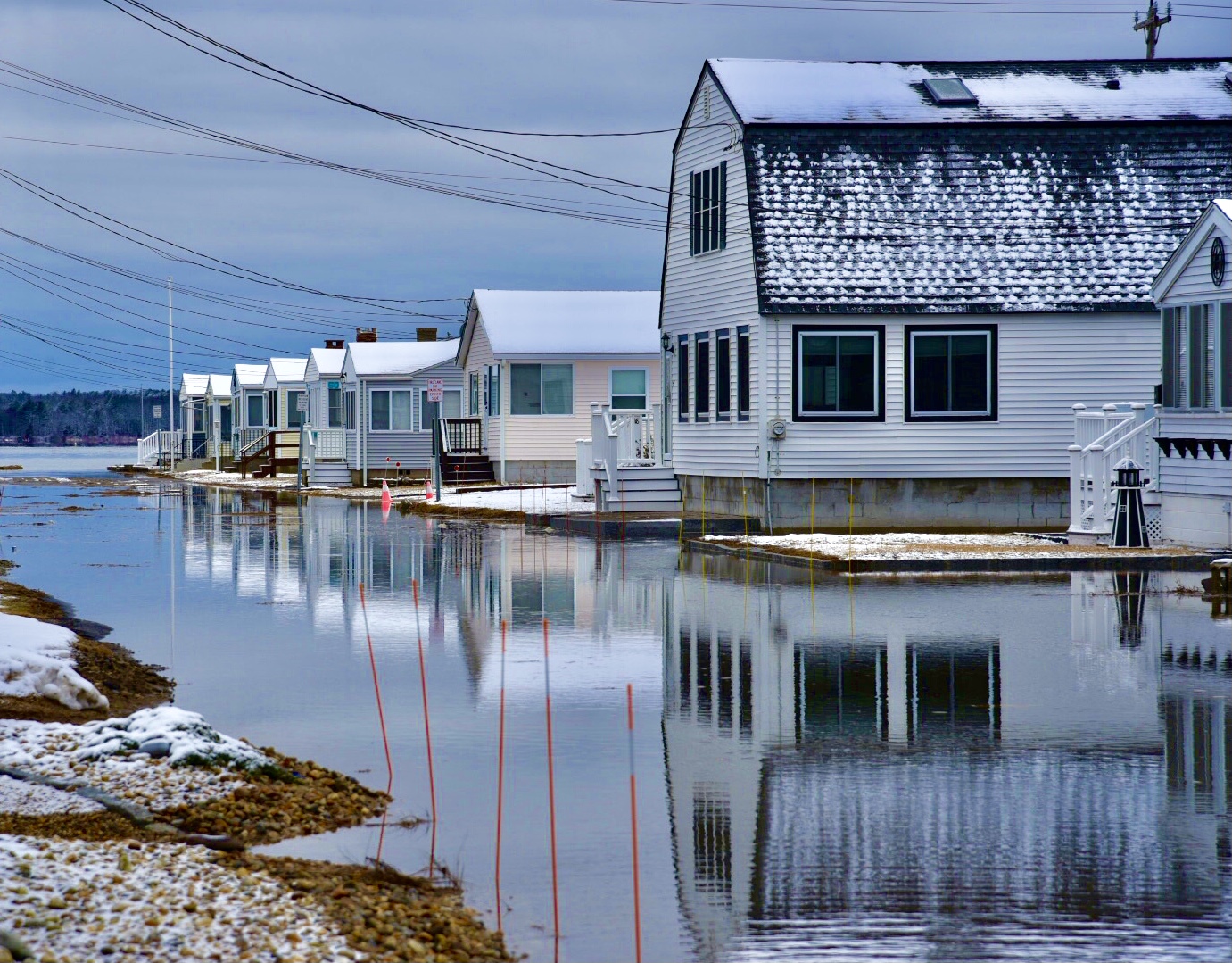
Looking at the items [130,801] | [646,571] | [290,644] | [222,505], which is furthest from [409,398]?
[130,801]

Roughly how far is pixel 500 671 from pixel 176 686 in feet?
8.50

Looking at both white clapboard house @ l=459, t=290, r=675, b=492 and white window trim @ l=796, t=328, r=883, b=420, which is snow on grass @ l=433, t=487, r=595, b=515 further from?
white window trim @ l=796, t=328, r=883, b=420

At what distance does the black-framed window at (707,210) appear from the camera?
33312 mm

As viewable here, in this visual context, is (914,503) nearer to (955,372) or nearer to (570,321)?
(955,372)

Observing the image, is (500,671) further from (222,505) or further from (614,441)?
(222,505)

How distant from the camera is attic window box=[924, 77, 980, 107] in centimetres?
3322

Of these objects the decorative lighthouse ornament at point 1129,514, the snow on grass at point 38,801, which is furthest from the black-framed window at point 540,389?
the snow on grass at point 38,801

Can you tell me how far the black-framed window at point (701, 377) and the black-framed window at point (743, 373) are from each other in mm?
1999

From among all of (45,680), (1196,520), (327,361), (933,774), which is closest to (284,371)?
(327,361)

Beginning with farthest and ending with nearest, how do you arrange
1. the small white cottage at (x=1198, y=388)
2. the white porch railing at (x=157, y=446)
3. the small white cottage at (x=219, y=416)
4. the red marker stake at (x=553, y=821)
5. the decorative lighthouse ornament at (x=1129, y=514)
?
the white porch railing at (x=157, y=446) < the small white cottage at (x=219, y=416) < the decorative lighthouse ornament at (x=1129, y=514) < the small white cottage at (x=1198, y=388) < the red marker stake at (x=553, y=821)

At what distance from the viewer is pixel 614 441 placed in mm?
36031

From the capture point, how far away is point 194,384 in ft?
349

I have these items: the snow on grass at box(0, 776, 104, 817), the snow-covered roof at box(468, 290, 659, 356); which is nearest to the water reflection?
the snow on grass at box(0, 776, 104, 817)

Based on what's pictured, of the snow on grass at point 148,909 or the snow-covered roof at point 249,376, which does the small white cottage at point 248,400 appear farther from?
the snow on grass at point 148,909
